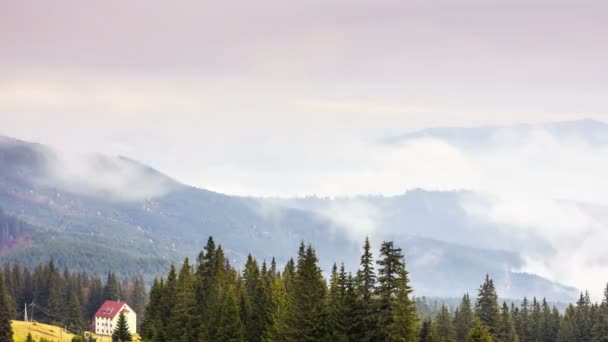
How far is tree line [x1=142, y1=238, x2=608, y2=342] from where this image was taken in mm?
91938

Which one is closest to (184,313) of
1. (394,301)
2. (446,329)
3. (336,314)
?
(336,314)

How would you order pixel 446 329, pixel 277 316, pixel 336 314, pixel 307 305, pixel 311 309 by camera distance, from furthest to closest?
pixel 446 329, pixel 277 316, pixel 307 305, pixel 311 309, pixel 336 314

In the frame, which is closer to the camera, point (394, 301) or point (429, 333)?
point (394, 301)

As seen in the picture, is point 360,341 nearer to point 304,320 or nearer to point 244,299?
point 304,320

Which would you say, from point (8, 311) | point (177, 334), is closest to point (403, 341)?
point (177, 334)

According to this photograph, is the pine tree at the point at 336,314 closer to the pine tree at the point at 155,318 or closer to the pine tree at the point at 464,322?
the pine tree at the point at 155,318

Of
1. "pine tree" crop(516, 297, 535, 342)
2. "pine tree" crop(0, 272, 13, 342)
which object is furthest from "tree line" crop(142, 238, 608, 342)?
"pine tree" crop(0, 272, 13, 342)

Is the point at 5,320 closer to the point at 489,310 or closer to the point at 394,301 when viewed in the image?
the point at 489,310

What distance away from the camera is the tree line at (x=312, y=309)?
91938mm

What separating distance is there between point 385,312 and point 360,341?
6.00 m

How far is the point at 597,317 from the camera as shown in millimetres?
173250

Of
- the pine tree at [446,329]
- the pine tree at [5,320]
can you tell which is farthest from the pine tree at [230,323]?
the pine tree at [5,320]

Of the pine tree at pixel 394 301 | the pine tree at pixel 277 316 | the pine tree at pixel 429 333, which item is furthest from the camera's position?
the pine tree at pixel 429 333

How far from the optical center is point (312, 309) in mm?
103125
